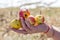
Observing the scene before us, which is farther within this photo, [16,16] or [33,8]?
[33,8]

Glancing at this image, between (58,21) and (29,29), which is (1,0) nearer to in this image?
(58,21)

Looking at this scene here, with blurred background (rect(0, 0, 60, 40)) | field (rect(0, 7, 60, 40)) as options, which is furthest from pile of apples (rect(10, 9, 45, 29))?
blurred background (rect(0, 0, 60, 40))

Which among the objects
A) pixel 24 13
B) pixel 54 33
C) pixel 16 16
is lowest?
pixel 16 16

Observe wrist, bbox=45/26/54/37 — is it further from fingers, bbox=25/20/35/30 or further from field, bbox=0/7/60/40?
field, bbox=0/7/60/40

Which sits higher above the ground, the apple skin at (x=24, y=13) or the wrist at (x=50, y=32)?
the apple skin at (x=24, y=13)

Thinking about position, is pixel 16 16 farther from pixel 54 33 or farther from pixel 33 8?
pixel 54 33

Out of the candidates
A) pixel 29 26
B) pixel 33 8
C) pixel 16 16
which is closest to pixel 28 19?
pixel 29 26

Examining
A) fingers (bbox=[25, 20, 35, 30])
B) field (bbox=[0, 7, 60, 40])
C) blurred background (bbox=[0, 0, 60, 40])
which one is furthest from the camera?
blurred background (bbox=[0, 0, 60, 40])

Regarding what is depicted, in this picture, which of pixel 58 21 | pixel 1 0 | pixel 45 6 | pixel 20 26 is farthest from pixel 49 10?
pixel 20 26

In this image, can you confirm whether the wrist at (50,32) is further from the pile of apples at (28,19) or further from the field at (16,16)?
the field at (16,16)

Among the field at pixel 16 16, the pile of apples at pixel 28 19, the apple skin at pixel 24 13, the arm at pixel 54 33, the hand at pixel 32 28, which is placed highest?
the apple skin at pixel 24 13

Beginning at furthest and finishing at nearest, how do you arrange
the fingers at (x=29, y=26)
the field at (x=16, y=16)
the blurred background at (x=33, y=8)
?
the blurred background at (x=33, y=8), the field at (x=16, y=16), the fingers at (x=29, y=26)

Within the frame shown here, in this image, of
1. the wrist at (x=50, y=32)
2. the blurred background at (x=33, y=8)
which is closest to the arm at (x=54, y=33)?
the wrist at (x=50, y=32)

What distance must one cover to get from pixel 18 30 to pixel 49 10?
2.30 meters
